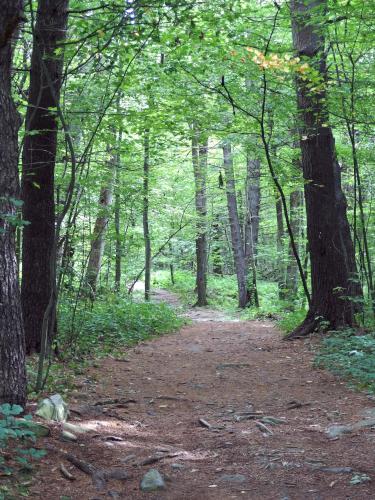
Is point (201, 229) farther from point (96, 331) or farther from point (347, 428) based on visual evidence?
point (347, 428)

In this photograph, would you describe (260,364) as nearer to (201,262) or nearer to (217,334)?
(217,334)

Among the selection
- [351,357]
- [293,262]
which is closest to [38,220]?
[351,357]

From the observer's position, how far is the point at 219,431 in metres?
5.14

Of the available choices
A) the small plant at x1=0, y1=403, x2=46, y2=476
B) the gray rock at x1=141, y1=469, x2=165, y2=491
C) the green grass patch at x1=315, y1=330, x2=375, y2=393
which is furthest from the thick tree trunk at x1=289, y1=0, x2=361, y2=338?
the small plant at x1=0, y1=403, x2=46, y2=476

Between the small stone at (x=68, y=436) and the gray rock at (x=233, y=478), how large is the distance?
141cm

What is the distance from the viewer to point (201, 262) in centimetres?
2073

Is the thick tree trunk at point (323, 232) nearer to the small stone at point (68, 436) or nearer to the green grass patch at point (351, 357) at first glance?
the green grass patch at point (351, 357)

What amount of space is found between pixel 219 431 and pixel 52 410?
5.61 ft

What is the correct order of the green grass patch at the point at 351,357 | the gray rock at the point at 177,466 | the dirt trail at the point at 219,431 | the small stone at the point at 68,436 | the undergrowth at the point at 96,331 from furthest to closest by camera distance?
the undergrowth at the point at 96,331 → the green grass patch at the point at 351,357 → the small stone at the point at 68,436 → the gray rock at the point at 177,466 → the dirt trail at the point at 219,431

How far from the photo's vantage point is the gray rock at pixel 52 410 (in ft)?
16.0

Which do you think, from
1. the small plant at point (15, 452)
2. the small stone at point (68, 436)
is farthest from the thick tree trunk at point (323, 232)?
the small plant at point (15, 452)

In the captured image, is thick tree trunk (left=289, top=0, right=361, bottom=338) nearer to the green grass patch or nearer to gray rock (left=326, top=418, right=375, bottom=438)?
the green grass patch

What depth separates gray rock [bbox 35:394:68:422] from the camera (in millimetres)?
4884

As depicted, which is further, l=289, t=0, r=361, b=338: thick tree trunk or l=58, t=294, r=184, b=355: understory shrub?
l=289, t=0, r=361, b=338: thick tree trunk
